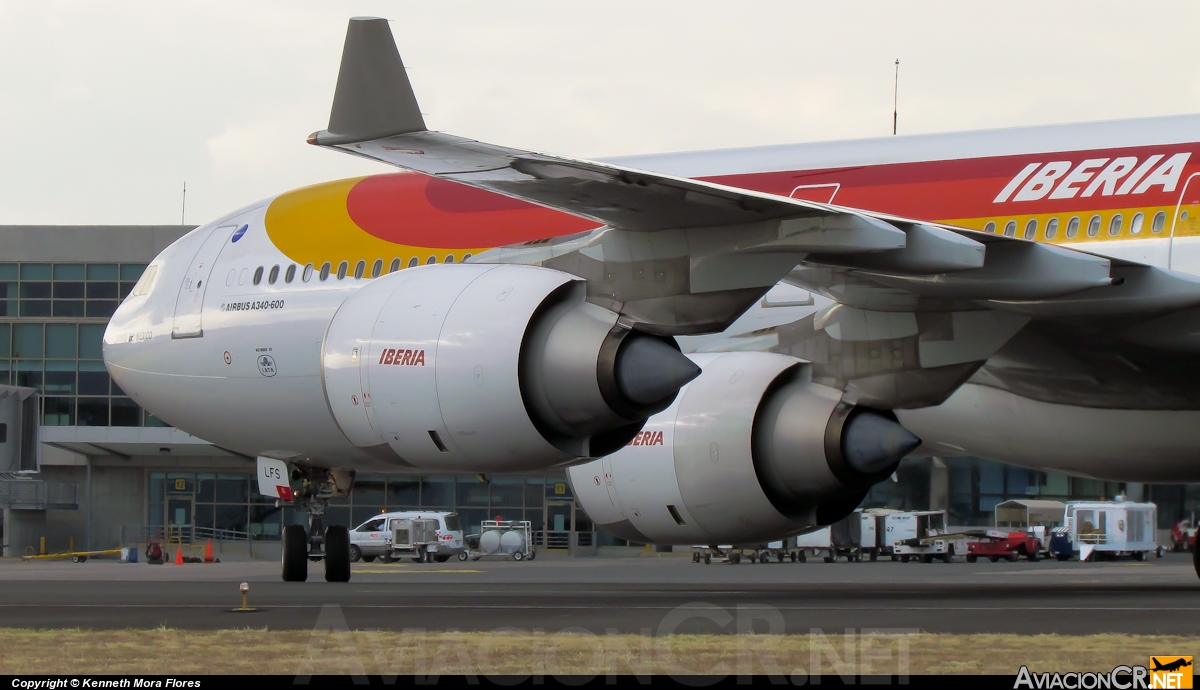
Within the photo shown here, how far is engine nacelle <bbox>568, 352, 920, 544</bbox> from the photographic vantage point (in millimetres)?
11555

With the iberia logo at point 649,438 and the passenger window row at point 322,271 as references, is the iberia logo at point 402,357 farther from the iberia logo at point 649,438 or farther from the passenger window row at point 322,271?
the passenger window row at point 322,271

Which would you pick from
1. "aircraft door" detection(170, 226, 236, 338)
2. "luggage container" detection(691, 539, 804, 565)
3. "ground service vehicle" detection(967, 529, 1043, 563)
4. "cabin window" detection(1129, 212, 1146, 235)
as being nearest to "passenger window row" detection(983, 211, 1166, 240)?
"cabin window" detection(1129, 212, 1146, 235)

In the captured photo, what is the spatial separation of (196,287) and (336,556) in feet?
11.2

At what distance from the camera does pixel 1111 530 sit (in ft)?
110

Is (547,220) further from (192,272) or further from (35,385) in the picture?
(35,385)

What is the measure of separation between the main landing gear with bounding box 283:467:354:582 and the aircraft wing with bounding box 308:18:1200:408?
587 centimetres

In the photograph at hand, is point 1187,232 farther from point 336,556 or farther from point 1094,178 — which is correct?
point 336,556

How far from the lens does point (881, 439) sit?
1148 cm

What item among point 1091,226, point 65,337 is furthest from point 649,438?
point 65,337

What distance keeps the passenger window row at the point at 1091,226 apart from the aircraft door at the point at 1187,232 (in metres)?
0.13

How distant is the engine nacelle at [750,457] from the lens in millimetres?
11555

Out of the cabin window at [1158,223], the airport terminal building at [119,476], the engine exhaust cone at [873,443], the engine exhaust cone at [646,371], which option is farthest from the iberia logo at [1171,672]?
the airport terminal building at [119,476]

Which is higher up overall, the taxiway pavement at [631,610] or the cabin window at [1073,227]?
the cabin window at [1073,227]

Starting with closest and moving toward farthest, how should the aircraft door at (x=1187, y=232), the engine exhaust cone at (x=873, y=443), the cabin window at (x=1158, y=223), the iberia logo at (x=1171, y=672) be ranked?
the iberia logo at (x=1171, y=672) < the aircraft door at (x=1187, y=232) < the cabin window at (x=1158, y=223) < the engine exhaust cone at (x=873, y=443)
